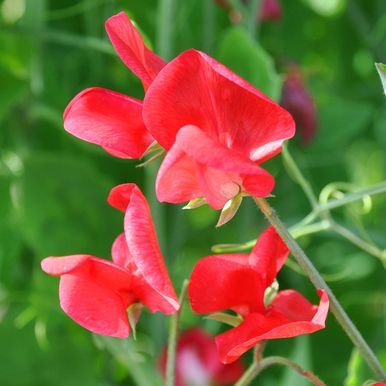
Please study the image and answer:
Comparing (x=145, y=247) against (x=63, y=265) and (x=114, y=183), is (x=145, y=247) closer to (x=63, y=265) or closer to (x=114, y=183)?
(x=63, y=265)

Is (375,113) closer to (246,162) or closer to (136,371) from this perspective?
(136,371)

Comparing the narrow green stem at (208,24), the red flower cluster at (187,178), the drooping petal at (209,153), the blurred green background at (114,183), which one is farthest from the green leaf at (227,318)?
the narrow green stem at (208,24)

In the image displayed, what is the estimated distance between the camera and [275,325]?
18.2 inches

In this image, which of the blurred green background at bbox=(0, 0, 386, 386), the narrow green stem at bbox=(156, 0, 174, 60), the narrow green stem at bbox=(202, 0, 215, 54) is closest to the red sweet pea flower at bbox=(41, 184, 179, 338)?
the blurred green background at bbox=(0, 0, 386, 386)

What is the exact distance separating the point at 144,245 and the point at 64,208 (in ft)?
1.83

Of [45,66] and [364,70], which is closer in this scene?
[45,66]

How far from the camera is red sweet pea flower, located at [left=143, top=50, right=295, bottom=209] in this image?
1.37 ft

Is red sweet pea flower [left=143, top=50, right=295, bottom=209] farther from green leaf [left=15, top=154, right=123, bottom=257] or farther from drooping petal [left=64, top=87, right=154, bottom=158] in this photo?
green leaf [left=15, top=154, right=123, bottom=257]

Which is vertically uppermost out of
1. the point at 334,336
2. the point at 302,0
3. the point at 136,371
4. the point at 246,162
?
the point at 246,162

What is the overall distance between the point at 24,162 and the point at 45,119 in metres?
0.14

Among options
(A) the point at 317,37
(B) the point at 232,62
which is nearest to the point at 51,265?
(B) the point at 232,62

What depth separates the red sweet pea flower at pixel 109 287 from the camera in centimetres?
47

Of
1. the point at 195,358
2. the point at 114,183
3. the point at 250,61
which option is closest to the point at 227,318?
the point at 250,61

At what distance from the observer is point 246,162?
1.34ft
